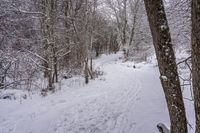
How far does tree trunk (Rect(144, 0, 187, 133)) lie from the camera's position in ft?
10.4

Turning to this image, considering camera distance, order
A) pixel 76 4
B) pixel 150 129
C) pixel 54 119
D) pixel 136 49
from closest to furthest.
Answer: pixel 150 129, pixel 54 119, pixel 76 4, pixel 136 49

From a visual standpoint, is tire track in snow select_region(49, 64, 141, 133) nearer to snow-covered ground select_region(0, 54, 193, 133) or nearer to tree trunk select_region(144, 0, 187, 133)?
snow-covered ground select_region(0, 54, 193, 133)

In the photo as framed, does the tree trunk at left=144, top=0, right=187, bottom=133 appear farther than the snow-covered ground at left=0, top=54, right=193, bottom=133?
No

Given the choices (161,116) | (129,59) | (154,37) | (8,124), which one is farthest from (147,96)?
(129,59)

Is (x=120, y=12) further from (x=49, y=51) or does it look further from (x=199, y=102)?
(x=199, y=102)

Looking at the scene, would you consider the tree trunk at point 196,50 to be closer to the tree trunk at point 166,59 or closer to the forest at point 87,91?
the forest at point 87,91

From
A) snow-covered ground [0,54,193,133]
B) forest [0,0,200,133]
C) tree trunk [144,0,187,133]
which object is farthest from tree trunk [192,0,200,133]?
snow-covered ground [0,54,193,133]

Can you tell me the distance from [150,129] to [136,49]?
2896cm

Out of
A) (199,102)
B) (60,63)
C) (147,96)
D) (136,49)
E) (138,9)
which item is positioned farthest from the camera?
(136,49)

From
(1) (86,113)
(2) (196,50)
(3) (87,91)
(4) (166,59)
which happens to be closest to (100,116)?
(1) (86,113)

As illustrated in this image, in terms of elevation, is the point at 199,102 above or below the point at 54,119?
above

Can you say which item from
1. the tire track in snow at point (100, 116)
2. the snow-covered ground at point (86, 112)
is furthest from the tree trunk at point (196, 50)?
the tire track in snow at point (100, 116)

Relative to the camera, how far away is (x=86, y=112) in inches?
277

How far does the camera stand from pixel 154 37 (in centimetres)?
324
